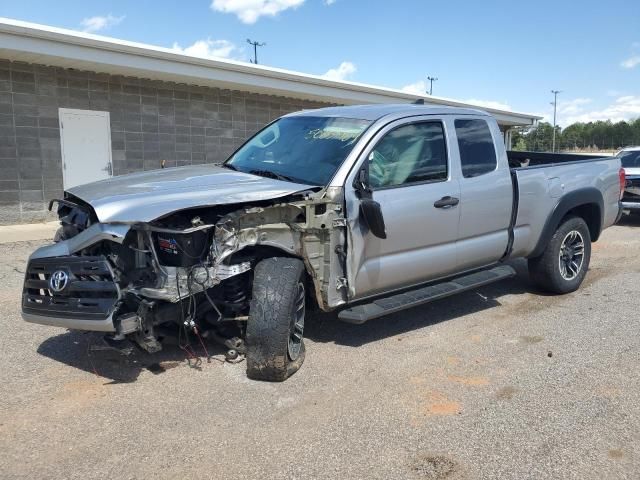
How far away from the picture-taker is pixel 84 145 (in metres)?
11.7

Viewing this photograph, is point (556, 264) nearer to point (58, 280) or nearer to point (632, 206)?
point (58, 280)

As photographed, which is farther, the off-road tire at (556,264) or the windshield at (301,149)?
the off-road tire at (556,264)

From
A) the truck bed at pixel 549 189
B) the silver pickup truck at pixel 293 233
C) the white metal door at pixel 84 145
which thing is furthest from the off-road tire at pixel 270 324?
the white metal door at pixel 84 145

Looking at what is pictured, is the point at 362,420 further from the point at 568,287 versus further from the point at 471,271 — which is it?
the point at 568,287

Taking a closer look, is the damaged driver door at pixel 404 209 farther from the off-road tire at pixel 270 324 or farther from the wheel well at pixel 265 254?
the off-road tire at pixel 270 324

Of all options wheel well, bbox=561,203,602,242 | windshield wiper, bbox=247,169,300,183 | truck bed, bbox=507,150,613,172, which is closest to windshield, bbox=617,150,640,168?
truck bed, bbox=507,150,613,172

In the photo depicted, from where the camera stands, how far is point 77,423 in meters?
3.50

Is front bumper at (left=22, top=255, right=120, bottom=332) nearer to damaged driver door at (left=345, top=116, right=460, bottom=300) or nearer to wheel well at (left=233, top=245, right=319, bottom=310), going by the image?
wheel well at (left=233, top=245, right=319, bottom=310)

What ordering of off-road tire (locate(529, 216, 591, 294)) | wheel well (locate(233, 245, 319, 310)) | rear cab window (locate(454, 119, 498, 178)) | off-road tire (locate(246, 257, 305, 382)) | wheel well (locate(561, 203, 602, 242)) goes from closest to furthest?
off-road tire (locate(246, 257, 305, 382)), wheel well (locate(233, 245, 319, 310)), rear cab window (locate(454, 119, 498, 178)), off-road tire (locate(529, 216, 591, 294)), wheel well (locate(561, 203, 602, 242))

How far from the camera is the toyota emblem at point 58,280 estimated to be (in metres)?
3.76

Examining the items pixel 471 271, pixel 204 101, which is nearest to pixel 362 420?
pixel 471 271

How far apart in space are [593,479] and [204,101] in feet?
40.7

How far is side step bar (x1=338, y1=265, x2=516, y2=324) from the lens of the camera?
448 centimetres

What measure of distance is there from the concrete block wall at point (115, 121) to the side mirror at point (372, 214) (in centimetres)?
880
